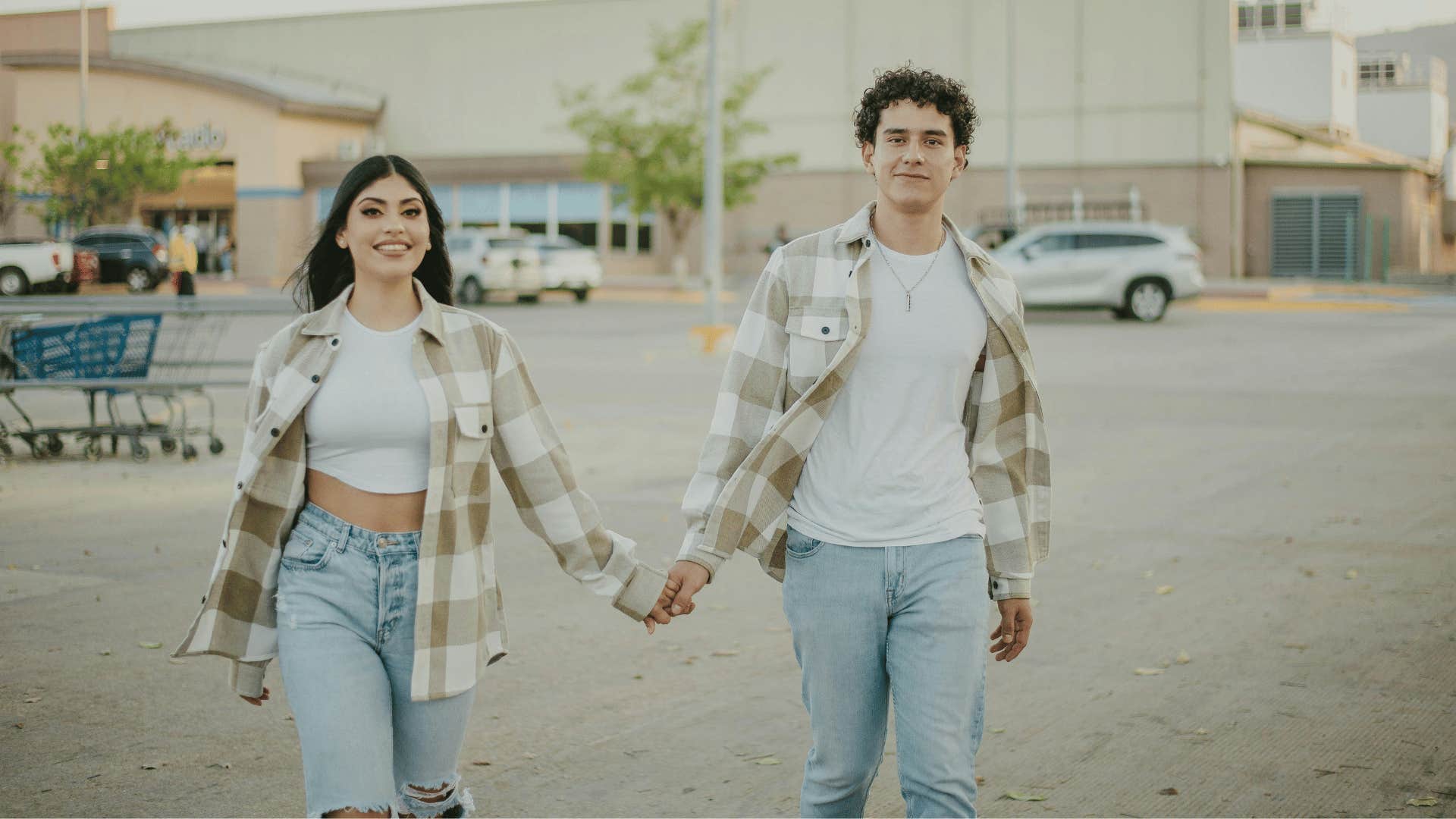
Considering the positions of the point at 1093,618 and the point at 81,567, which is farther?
the point at 81,567

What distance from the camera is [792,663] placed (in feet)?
20.4

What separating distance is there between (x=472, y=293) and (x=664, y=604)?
32.6 meters

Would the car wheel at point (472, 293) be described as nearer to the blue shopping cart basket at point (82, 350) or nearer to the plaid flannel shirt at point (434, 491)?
the blue shopping cart basket at point (82, 350)

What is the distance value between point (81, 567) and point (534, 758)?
3770mm

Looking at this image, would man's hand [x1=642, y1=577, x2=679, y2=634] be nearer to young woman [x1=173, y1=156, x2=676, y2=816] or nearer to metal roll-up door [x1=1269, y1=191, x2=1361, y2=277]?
young woman [x1=173, y1=156, x2=676, y2=816]

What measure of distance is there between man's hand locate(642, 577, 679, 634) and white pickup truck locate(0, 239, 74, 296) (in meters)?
35.3

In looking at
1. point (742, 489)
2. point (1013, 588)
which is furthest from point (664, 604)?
point (1013, 588)

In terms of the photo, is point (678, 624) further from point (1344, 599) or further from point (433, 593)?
point (433, 593)

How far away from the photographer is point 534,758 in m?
4.99

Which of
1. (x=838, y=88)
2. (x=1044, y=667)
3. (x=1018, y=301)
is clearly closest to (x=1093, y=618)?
(x=1044, y=667)

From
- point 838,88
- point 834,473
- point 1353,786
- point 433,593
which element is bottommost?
point 1353,786

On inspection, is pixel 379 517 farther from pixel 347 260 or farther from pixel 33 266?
pixel 33 266

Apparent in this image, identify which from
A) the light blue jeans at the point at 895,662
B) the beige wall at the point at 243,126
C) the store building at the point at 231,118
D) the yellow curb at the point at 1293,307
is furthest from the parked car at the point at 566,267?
the light blue jeans at the point at 895,662

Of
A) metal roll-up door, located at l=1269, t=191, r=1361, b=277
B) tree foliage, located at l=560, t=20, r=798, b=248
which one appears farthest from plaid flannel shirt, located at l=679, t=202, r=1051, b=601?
metal roll-up door, located at l=1269, t=191, r=1361, b=277
